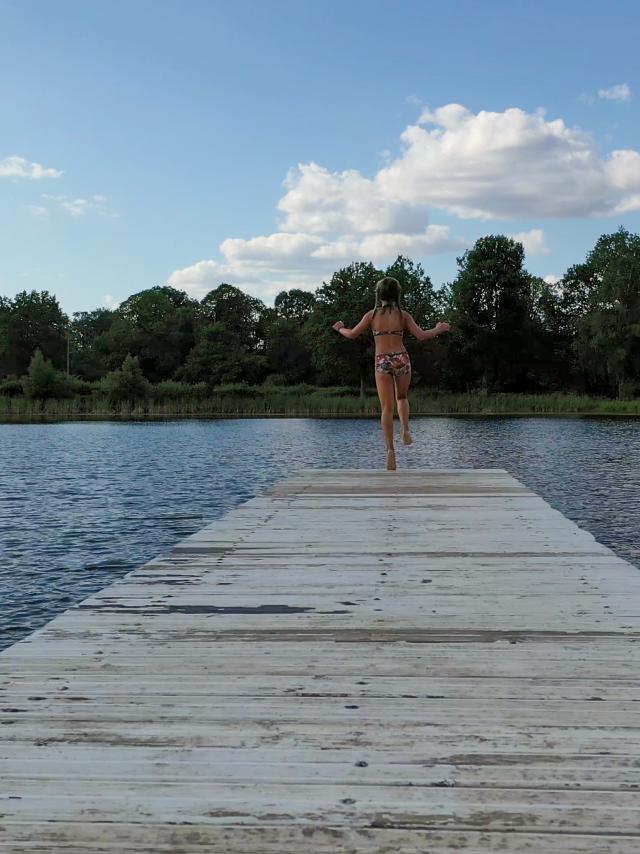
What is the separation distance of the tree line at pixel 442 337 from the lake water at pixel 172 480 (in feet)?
97.3

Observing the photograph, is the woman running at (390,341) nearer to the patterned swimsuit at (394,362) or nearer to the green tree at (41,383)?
the patterned swimsuit at (394,362)

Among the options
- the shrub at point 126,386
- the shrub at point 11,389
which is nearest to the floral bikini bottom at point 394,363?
the shrub at point 126,386

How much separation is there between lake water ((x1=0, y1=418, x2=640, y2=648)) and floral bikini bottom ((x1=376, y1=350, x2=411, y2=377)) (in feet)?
10.2

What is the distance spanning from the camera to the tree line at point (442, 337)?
6406 cm

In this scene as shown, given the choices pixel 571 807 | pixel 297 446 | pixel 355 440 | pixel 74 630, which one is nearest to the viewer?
pixel 571 807

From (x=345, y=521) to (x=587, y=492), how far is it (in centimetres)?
886

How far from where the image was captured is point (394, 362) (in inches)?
376

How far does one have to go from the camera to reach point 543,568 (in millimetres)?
4871

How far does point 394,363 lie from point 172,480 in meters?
8.72

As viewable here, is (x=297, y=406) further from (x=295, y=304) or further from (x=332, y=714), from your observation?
(x=332, y=714)

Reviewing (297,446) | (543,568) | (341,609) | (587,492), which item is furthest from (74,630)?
(297,446)

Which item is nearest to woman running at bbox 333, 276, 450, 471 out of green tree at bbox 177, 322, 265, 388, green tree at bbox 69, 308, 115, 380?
green tree at bbox 177, 322, 265, 388

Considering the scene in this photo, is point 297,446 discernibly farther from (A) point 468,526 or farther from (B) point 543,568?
(B) point 543,568

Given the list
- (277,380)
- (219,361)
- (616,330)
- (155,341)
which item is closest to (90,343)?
(155,341)
